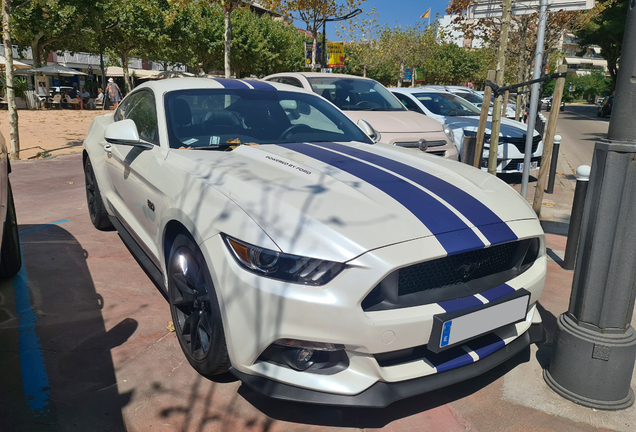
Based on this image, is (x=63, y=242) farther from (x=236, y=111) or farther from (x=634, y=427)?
(x=634, y=427)

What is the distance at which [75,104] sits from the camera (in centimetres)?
2864

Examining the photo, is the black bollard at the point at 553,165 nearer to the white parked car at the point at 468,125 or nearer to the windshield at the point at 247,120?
the white parked car at the point at 468,125

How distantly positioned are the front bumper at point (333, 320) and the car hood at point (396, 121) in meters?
4.99

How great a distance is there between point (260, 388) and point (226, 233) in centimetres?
68

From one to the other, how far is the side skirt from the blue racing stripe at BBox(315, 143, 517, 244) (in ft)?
4.89

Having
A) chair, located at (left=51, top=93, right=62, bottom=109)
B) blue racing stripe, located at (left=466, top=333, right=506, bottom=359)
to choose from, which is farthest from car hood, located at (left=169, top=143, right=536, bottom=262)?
chair, located at (left=51, top=93, right=62, bottom=109)

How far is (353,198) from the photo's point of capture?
2.40 meters

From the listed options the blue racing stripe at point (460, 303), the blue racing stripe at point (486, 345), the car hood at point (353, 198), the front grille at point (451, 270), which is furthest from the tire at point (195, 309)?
the blue racing stripe at point (486, 345)

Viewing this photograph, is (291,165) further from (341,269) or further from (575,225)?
(575,225)

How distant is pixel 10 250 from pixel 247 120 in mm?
2047

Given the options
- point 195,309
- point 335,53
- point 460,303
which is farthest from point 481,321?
point 335,53

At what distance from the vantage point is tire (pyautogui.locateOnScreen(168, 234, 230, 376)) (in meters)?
2.33

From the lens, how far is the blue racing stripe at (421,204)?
2188mm

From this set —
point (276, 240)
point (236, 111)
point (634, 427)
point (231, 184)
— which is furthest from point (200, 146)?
point (634, 427)
